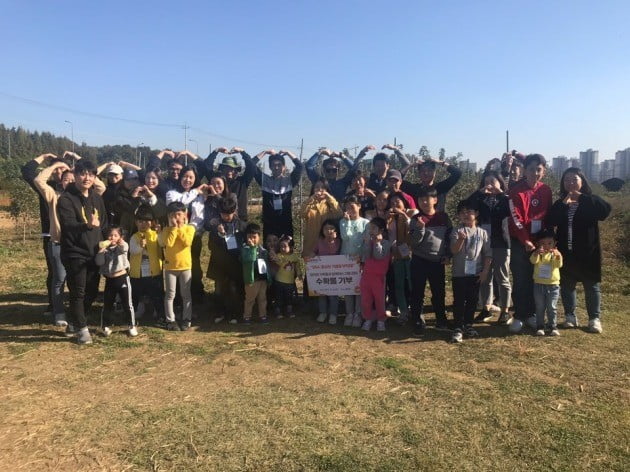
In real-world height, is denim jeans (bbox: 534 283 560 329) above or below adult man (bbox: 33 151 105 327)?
below

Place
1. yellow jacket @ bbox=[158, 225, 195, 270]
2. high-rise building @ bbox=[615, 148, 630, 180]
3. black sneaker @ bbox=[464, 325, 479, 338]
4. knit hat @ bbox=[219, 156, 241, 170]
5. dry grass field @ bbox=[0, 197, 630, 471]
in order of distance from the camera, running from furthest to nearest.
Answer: high-rise building @ bbox=[615, 148, 630, 180]
knit hat @ bbox=[219, 156, 241, 170]
yellow jacket @ bbox=[158, 225, 195, 270]
black sneaker @ bbox=[464, 325, 479, 338]
dry grass field @ bbox=[0, 197, 630, 471]

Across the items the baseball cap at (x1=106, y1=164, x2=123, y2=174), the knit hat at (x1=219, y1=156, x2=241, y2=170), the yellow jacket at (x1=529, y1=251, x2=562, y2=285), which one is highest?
the knit hat at (x1=219, y1=156, x2=241, y2=170)

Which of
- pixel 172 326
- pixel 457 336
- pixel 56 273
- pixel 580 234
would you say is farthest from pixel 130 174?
pixel 580 234

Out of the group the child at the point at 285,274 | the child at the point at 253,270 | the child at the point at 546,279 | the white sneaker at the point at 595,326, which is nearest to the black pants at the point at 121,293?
the child at the point at 253,270

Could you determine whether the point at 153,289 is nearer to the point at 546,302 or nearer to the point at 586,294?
the point at 546,302

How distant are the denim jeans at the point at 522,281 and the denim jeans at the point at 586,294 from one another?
0.41 m

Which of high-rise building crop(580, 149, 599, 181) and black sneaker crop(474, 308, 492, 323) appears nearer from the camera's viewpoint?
black sneaker crop(474, 308, 492, 323)

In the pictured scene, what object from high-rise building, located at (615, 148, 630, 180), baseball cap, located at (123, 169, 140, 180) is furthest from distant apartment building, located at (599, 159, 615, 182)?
baseball cap, located at (123, 169, 140, 180)

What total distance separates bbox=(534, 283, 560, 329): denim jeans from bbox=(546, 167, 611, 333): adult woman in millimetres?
415

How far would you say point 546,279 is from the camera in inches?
220

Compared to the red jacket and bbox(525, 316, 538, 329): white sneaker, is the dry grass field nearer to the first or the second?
bbox(525, 316, 538, 329): white sneaker

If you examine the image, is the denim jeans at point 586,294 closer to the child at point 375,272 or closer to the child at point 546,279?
the child at point 546,279

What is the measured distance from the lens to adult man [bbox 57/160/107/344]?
528 centimetres

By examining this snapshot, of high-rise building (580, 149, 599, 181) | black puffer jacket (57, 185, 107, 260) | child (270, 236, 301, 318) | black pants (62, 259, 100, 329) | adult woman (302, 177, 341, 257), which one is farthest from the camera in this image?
high-rise building (580, 149, 599, 181)
